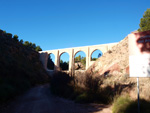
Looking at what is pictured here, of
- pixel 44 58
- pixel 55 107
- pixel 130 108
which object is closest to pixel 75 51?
pixel 44 58

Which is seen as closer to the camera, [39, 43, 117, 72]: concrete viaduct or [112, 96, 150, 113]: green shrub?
[112, 96, 150, 113]: green shrub


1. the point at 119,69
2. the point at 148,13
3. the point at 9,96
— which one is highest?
the point at 148,13

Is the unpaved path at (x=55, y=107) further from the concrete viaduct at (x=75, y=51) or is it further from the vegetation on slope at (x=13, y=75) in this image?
the concrete viaduct at (x=75, y=51)

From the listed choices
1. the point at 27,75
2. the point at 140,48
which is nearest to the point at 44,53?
the point at 27,75

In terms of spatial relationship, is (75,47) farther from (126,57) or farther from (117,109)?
(117,109)

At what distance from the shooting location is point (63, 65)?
3788 cm

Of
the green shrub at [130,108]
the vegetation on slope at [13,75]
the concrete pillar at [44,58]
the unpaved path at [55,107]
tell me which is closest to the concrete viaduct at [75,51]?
the concrete pillar at [44,58]

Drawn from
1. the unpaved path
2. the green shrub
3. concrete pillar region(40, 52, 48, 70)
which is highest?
concrete pillar region(40, 52, 48, 70)

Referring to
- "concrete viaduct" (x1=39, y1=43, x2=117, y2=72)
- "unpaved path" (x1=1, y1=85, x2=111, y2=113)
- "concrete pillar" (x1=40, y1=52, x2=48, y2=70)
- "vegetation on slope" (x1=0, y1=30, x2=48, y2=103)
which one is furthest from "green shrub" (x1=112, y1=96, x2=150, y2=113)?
"concrete pillar" (x1=40, y1=52, x2=48, y2=70)

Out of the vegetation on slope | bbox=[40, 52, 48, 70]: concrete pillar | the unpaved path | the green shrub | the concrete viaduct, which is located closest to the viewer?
the green shrub

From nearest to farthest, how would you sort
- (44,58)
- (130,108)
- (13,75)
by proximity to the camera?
1. (130,108)
2. (13,75)
3. (44,58)

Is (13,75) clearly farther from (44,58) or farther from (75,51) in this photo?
(44,58)

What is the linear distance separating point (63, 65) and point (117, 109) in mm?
33735

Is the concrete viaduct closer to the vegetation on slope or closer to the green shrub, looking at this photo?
the vegetation on slope
